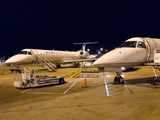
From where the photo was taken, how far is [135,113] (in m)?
4.81

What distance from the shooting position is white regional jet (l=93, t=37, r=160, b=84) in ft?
31.6

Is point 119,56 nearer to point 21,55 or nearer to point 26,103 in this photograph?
point 26,103

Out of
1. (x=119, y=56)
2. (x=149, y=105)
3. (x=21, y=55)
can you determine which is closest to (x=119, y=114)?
(x=149, y=105)

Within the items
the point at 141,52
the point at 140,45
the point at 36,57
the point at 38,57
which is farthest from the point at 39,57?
the point at 141,52

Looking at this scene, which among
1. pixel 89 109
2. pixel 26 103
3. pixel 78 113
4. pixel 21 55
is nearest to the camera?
pixel 78 113

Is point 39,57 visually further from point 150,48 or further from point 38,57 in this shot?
point 150,48

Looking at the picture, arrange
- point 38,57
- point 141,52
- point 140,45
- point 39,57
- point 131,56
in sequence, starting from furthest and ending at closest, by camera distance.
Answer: point 39,57 < point 38,57 < point 140,45 < point 141,52 < point 131,56

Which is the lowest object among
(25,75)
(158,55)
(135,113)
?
(135,113)

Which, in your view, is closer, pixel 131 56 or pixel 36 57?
pixel 131 56

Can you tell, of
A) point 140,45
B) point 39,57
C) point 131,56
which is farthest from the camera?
point 39,57

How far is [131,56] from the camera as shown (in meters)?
10.0

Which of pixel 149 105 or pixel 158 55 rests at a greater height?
pixel 158 55

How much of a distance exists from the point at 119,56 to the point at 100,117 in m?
5.97

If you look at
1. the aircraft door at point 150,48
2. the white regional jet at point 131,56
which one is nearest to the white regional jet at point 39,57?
the white regional jet at point 131,56
